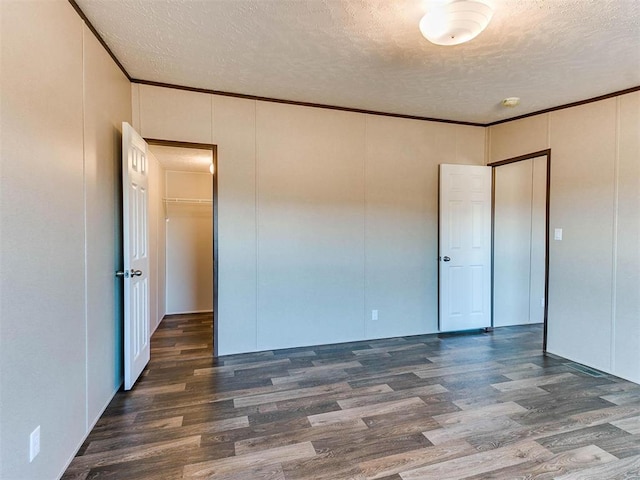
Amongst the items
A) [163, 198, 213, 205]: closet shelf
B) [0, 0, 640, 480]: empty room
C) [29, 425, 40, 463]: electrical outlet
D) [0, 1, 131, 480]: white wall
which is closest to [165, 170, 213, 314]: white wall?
[163, 198, 213, 205]: closet shelf

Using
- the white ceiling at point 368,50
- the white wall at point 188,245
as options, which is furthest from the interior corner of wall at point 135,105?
the white wall at point 188,245

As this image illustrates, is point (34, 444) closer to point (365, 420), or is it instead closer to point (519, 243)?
point (365, 420)

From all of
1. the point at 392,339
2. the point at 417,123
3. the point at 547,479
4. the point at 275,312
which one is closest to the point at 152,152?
the point at 275,312

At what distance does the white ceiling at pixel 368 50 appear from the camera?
2.03 metres

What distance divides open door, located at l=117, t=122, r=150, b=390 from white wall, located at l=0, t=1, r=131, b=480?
121 mm

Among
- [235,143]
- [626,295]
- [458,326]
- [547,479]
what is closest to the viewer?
[547,479]

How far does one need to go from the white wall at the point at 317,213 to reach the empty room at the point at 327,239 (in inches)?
1.0

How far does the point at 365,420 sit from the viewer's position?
2.31m

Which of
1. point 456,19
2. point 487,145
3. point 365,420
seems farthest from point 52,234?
point 487,145

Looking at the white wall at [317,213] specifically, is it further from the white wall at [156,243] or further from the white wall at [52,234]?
the white wall at [156,243]

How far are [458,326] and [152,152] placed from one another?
4.31 metres

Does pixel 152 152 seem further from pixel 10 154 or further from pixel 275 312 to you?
pixel 10 154

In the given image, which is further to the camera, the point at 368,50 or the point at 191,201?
the point at 191,201

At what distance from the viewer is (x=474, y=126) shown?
431cm
